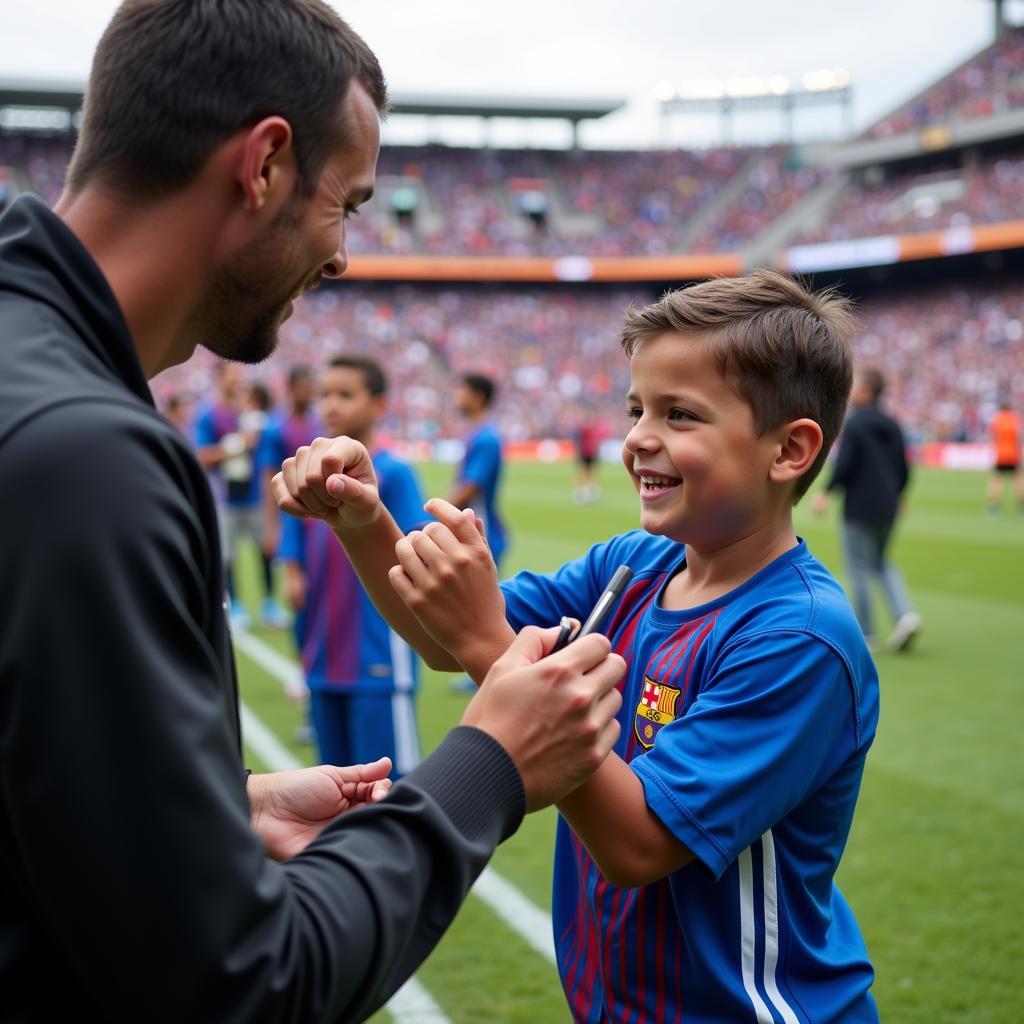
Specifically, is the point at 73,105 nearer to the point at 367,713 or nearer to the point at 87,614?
the point at 367,713

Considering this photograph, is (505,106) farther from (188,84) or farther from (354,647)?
(188,84)

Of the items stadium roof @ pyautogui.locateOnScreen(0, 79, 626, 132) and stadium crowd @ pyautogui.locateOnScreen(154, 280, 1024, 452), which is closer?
stadium crowd @ pyautogui.locateOnScreen(154, 280, 1024, 452)

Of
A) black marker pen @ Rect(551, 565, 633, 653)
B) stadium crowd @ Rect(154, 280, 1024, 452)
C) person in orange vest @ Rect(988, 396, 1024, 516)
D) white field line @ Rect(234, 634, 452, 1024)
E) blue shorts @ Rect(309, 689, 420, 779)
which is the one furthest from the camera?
stadium crowd @ Rect(154, 280, 1024, 452)

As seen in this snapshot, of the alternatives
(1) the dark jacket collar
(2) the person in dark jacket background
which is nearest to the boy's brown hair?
(1) the dark jacket collar

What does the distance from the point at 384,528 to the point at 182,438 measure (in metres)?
1.13

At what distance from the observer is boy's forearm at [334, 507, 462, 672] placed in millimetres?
2355

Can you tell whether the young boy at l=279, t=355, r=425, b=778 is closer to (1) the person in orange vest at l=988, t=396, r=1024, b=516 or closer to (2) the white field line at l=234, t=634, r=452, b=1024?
(2) the white field line at l=234, t=634, r=452, b=1024

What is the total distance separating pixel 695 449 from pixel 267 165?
0.97 metres

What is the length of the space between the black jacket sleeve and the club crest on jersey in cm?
107

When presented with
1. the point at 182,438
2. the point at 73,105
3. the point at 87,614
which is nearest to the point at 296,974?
the point at 87,614

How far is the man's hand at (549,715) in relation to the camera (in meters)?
1.44

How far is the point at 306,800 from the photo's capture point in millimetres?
1854

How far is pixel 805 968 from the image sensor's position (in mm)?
1994

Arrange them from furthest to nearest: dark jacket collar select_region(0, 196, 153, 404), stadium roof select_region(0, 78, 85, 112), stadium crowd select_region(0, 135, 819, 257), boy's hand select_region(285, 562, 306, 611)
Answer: stadium crowd select_region(0, 135, 819, 257)
stadium roof select_region(0, 78, 85, 112)
boy's hand select_region(285, 562, 306, 611)
dark jacket collar select_region(0, 196, 153, 404)
